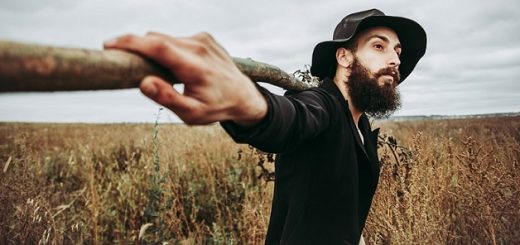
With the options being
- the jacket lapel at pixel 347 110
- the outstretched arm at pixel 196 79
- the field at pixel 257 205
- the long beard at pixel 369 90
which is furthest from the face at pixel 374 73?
the outstretched arm at pixel 196 79

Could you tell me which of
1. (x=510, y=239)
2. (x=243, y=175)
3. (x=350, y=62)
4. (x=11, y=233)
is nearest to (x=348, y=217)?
(x=350, y=62)

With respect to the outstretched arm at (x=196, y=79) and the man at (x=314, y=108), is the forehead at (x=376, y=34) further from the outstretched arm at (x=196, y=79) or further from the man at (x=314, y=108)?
the outstretched arm at (x=196, y=79)

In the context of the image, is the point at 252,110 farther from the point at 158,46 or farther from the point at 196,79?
the point at 158,46

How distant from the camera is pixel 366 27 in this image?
215cm

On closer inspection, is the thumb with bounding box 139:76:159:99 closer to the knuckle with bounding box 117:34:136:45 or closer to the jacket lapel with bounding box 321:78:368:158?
the knuckle with bounding box 117:34:136:45

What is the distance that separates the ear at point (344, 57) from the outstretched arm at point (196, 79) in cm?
136

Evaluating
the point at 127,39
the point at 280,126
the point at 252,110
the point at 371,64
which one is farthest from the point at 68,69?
the point at 371,64

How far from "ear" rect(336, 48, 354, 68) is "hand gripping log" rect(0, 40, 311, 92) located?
5.12 ft

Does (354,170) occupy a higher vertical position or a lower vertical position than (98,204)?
higher

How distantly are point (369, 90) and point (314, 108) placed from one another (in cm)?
76

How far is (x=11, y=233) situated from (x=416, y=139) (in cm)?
377

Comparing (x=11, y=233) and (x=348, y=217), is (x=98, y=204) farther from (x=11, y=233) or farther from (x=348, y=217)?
(x=348, y=217)

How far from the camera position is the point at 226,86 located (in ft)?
2.61

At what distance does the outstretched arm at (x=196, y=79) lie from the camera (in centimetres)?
68
